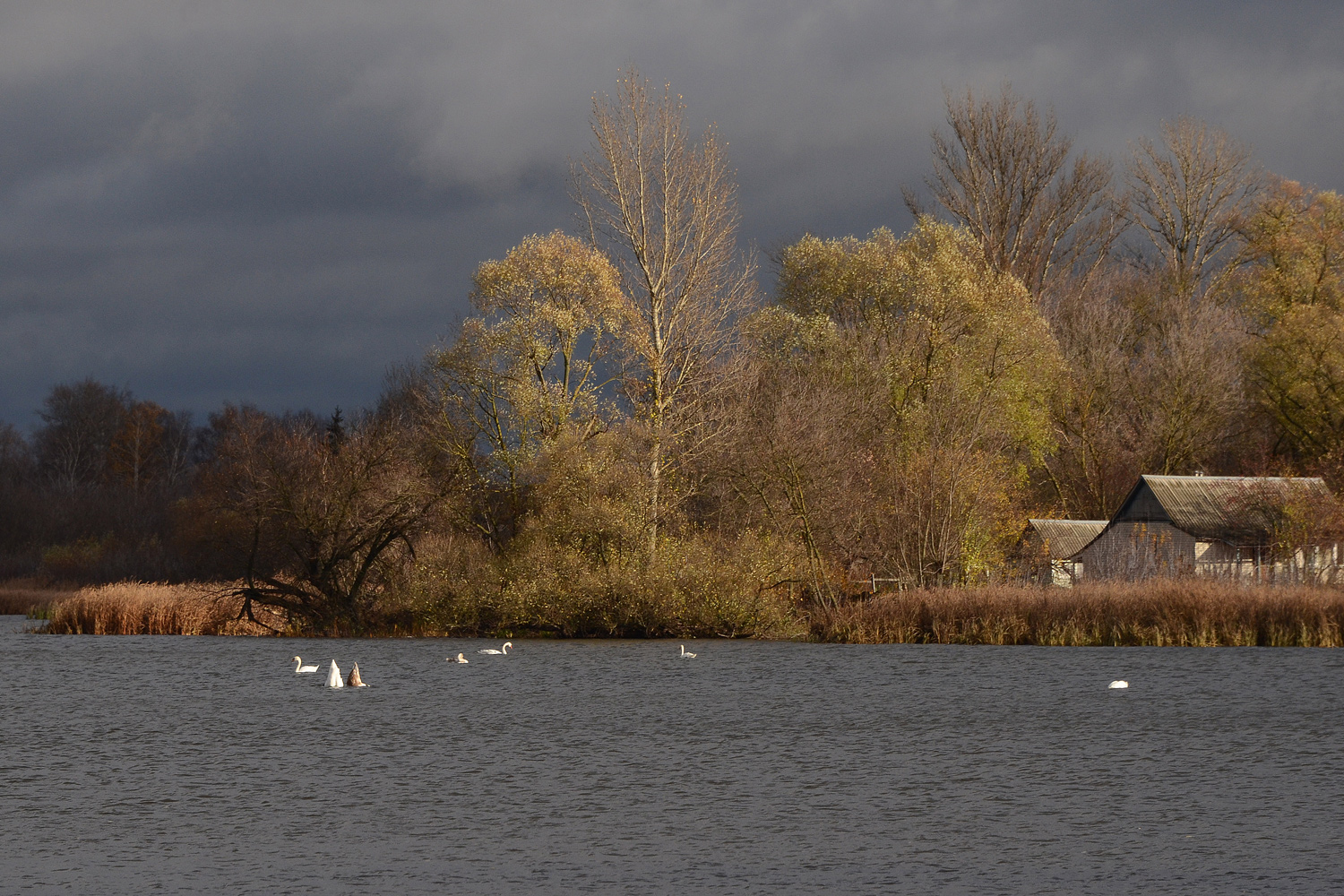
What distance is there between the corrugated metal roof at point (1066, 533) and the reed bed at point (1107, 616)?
20522mm

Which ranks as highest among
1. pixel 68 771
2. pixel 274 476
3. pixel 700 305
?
pixel 700 305

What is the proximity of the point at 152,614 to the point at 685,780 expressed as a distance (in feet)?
113

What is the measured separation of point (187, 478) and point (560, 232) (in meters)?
61.9

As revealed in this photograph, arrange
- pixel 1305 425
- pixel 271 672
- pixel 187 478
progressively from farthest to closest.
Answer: pixel 187 478
pixel 1305 425
pixel 271 672

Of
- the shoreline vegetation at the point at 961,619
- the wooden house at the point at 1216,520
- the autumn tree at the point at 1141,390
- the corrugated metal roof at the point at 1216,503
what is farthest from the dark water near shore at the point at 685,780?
the autumn tree at the point at 1141,390

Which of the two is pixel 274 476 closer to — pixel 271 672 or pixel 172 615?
pixel 172 615

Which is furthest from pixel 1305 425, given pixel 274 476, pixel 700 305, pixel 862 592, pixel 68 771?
pixel 68 771

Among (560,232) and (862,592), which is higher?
(560,232)

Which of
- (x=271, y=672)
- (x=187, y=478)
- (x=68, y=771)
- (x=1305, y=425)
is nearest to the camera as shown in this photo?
(x=68, y=771)

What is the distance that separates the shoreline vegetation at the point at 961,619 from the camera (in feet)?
122

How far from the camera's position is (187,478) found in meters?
101

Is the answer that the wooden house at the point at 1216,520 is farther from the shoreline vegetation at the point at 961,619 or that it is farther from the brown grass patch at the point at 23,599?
the brown grass patch at the point at 23,599

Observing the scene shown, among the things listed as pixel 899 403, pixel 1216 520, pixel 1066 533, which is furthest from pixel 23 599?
pixel 1216 520

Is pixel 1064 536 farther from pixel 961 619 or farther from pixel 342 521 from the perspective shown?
pixel 342 521
